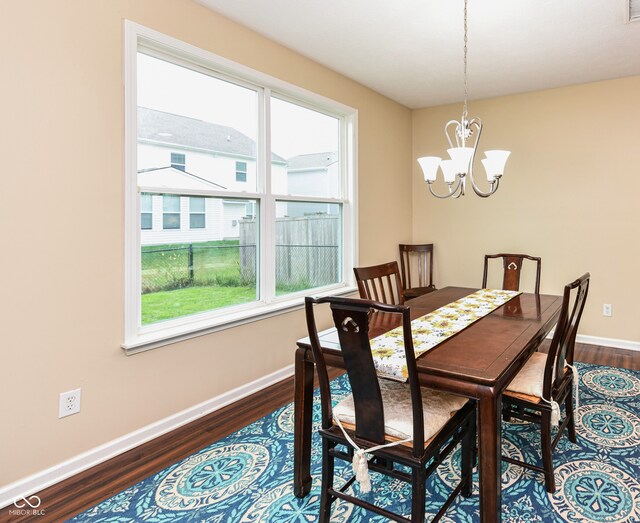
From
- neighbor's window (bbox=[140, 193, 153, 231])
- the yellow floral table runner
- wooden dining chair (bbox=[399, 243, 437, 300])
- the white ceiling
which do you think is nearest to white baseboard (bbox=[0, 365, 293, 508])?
neighbor's window (bbox=[140, 193, 153, 231])

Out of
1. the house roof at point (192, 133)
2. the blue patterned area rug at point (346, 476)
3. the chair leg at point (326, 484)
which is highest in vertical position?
the house roof at point (192, 133)

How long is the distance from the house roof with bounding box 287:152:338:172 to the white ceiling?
74cm

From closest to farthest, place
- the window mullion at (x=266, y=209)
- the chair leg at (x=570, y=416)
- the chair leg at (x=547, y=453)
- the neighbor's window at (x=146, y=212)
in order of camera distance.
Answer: the chair leg at (x=547, y=453) → the chair leg at (x=570, y=416) → the neighbor's window at (x=146, y=212) → the window mullion at (x=266, y=209)

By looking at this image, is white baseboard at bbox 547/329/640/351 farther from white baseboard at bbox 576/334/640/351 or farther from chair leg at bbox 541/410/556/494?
chair leg at bbox 541/410/556/494

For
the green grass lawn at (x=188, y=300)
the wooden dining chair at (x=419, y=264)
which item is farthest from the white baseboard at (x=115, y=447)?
the wooden dining chair at (x=419, y=264)

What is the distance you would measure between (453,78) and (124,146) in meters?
3.02

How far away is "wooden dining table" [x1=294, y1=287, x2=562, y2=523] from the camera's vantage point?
56.6 inches

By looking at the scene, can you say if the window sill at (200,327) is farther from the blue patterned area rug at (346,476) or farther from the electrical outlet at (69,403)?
the blue patterned area rug at (346,476)

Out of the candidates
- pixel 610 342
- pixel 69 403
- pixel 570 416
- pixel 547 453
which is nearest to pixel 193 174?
pixel 69 403

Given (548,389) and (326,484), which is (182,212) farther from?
(548,389)

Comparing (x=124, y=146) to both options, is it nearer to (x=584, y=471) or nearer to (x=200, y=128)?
(x=200, y=128)

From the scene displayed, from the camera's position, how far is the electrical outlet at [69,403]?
2.06 meters

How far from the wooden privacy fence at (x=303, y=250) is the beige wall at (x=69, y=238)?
34.1 inches

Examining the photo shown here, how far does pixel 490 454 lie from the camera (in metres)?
1.43
